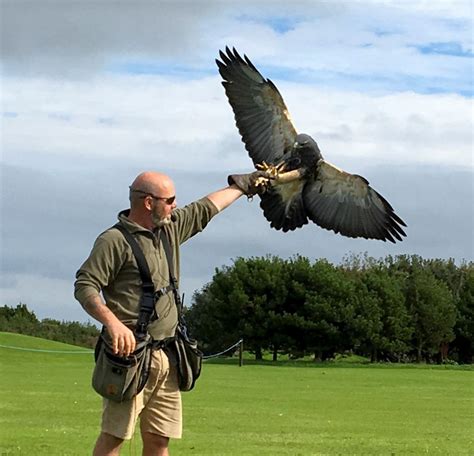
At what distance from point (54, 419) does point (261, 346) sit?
40587 mm

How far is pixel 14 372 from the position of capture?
89.5 ft

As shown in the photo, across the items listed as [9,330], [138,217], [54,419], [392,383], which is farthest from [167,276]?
[9,330]

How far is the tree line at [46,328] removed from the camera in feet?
165

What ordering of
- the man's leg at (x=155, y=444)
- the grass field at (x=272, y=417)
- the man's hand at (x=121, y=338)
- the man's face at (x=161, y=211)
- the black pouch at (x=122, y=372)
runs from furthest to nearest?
the grass field at (x=272, y=417)
the man's leg at (x=155, y=444)
the man's face at (x=161, y=211)
the black pouch at (x=122, y=372)
the man's hand at (x=121, y=338)

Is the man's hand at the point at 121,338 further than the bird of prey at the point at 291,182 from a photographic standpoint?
No

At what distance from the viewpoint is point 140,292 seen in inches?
235

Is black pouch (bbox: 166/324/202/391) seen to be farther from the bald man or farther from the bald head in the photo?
the bald head

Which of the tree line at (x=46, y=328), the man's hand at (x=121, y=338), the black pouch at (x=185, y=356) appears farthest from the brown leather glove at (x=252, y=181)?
the tree line at (x=46, y=328)

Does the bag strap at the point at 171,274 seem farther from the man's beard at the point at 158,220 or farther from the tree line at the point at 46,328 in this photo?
the tree line at the point at 46,328

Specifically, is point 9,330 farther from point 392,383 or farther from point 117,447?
point 117,447

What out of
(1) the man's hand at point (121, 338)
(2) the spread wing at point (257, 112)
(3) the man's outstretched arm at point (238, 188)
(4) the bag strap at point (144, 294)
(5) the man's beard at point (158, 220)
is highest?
(2) the spread wing at point (257, 112)

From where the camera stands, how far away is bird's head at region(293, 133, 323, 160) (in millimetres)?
6004

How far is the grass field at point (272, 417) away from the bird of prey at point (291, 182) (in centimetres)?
218

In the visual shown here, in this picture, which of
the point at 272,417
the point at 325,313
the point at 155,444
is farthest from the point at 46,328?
the point at 155,444
